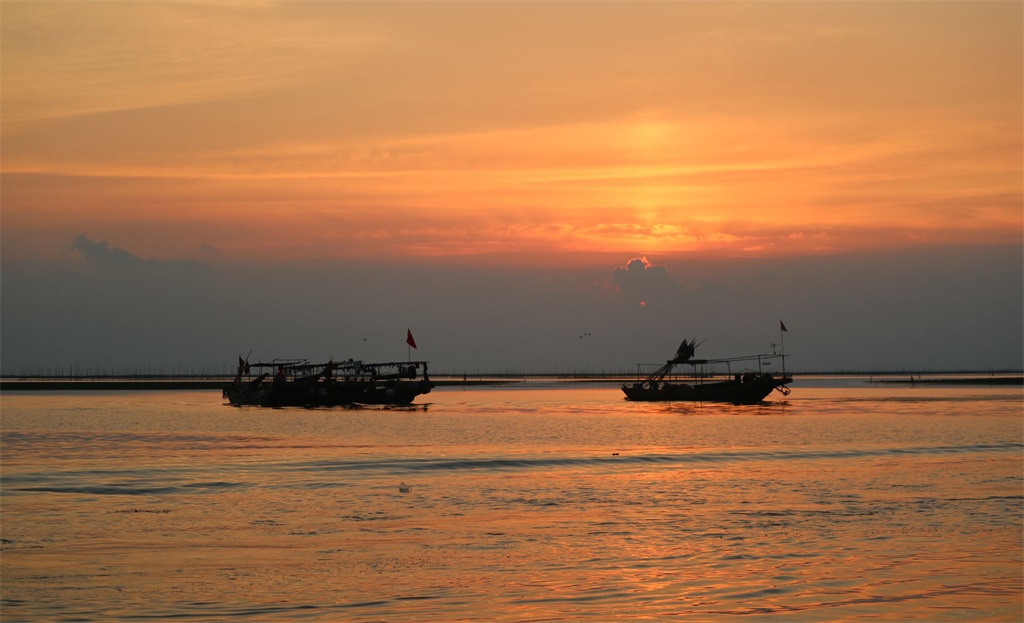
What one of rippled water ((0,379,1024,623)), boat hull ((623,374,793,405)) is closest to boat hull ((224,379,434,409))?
boat hull ((623,374,793,405))

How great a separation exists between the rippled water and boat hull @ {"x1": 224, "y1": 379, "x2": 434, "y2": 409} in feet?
152

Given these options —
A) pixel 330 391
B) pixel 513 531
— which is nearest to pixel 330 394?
pixel 330 391

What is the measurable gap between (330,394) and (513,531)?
7542 centimetres

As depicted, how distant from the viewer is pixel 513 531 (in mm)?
23750

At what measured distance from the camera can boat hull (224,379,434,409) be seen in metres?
97.1

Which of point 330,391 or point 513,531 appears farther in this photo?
point 330,391

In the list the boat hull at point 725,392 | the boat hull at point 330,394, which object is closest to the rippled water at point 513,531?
the boat hull at point 330,394

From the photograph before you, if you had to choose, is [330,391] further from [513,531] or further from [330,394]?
[513,531]

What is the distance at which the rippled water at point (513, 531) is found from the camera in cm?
1702

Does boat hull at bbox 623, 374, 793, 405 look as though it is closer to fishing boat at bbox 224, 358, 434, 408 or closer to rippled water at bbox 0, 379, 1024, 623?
fishing boat at bbox 224, 358, 434, 408

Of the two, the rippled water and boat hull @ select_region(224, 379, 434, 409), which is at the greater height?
boat hull @ select_region(224, 379, 434, 409)

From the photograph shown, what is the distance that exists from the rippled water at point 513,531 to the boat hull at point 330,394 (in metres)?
46.3

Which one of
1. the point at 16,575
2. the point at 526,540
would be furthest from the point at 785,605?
the point at 16,575

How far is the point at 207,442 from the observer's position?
52344 millimetres
